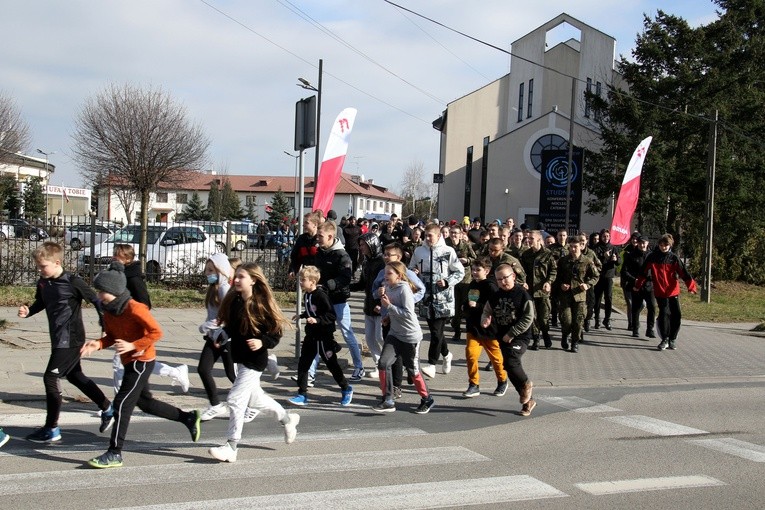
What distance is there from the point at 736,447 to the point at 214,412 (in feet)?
15.2

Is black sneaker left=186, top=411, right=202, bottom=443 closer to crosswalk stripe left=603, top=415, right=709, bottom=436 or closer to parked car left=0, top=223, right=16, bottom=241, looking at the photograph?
crosswalk stripe left=603, top=415, right=709, bottom=436

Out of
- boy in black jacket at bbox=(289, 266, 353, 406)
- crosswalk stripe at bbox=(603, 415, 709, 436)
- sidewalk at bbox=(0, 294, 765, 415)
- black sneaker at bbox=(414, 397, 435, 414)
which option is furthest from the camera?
sidewalk at bbox=(0, 294, 765, 415)

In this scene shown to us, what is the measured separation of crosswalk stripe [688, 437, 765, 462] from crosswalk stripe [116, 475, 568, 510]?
6.82ft

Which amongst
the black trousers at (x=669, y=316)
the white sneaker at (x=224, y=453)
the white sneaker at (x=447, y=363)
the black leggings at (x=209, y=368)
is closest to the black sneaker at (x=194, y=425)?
the white sneaker at (x=224, y=453)

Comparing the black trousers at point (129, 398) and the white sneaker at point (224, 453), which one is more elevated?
the black trousers at point (129, 398)

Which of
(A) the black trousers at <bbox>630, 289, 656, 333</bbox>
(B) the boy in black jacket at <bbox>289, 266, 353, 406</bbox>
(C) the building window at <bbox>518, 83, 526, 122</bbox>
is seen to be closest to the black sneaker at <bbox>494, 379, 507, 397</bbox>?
(B) the boy in black jacket at <bbox>289, 266, 353, 406</bbox>

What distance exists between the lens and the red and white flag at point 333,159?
417 inches

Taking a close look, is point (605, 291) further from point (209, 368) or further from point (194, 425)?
point (194, 425)

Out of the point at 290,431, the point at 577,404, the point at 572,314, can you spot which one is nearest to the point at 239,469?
the point at 290,431

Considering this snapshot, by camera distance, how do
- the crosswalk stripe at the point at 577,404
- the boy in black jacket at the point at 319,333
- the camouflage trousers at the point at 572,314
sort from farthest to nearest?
the camouflage trousers at the point at 572,314 < the crosswalk stripe at the point at 577,404 < the boy in black jacket at the point at 319,333

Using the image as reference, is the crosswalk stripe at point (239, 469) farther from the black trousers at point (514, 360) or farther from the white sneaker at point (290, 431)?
the black trousers at point (514, 360)

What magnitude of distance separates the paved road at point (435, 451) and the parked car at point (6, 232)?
5464mm

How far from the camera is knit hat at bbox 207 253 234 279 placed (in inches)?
293

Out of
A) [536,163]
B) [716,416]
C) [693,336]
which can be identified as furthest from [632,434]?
[536,163]
